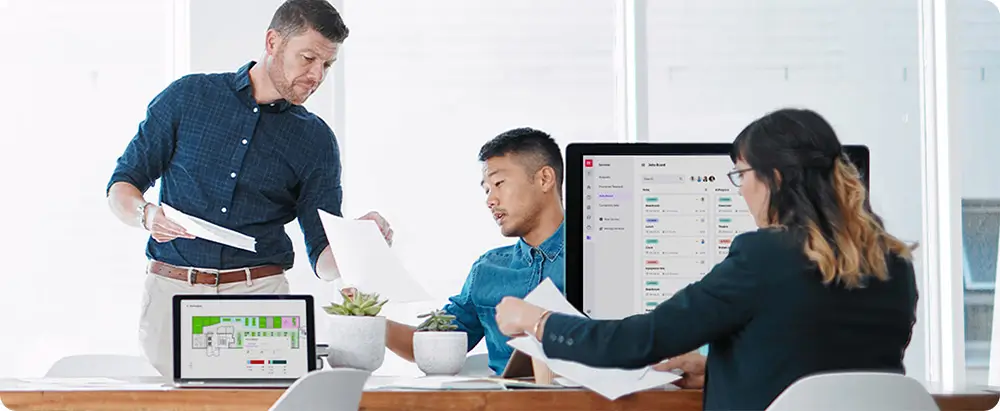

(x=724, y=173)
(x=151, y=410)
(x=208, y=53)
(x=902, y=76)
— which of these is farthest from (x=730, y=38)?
(x=151, y=410)

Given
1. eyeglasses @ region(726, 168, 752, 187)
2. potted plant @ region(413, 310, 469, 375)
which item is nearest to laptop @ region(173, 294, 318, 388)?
potted plant @ region(413, 310, 469, 375)

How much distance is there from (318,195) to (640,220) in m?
1.26

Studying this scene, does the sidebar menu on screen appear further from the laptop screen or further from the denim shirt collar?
the denim shirt collar

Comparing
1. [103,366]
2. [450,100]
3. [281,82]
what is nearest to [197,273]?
[103,366]

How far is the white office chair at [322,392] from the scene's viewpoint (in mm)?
1543

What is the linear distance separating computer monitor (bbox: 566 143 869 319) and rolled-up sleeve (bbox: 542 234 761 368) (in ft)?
1.42

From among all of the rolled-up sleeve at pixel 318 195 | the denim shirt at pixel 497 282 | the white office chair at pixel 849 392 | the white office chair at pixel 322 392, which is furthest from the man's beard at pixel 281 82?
the white office chair at pixel 849 392

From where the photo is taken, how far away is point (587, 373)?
5.56 ft

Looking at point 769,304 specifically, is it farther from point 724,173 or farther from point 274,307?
point 274,307

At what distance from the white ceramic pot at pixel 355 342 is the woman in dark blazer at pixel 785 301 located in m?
0.39

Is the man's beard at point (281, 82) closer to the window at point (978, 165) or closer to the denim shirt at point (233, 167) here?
the denim shirt at point (233, 167)

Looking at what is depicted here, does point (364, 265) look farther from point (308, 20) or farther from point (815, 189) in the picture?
point (308, 20)

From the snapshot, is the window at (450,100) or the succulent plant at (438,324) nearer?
the succulent plant at (438,324)

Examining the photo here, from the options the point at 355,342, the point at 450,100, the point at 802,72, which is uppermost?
the point at 802,72
